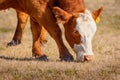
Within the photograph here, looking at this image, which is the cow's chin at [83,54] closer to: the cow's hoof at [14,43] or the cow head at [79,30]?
Result: the cow head at [79,30]

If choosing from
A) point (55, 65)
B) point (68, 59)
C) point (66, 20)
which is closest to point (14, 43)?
point (68, 59)

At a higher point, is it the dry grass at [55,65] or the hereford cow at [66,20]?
the hereford cow at [66,20]

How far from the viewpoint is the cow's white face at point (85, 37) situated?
12.0 meters

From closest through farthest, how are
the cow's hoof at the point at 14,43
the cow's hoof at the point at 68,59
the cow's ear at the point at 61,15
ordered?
the cow's ear at the point at 61,15
the cow's hoof at the point at 68,59
the cow's hoof at the point at 14,43

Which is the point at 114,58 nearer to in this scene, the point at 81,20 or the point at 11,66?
the point at 81,20

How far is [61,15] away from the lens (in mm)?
12352

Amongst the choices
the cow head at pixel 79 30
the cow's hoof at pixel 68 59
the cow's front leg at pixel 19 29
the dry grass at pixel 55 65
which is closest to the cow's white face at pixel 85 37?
the cow head at pixel 79 30

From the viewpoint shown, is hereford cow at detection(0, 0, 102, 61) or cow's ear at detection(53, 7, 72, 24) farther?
cow's ear at detection(53, 7, 72, 24)

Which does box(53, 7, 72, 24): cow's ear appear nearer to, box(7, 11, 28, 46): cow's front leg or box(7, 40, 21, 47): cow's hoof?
box(7, 40, 21, 47): cow's hoof

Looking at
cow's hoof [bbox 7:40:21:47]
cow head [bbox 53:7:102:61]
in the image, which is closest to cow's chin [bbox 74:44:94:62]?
cow head [bbox 53:7:102:61]

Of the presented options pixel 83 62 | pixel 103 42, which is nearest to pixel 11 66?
pixel 83 62

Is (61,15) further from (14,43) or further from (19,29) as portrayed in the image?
(19,29)

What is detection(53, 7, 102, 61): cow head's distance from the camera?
12.1m

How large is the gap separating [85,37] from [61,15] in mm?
841
